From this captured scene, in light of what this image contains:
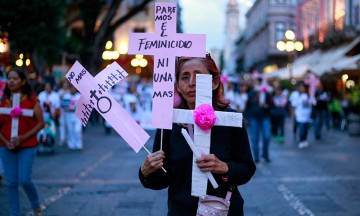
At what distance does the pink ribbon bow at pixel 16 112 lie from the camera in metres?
6.76

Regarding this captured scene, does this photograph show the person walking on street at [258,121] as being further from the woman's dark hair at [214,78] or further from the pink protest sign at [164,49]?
the pink protest sign at [164,49]

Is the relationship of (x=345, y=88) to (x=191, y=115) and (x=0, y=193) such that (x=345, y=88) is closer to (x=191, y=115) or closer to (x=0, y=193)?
(x=0, y=193)

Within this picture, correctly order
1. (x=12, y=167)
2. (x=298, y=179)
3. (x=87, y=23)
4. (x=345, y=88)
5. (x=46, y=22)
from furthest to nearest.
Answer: (x=345, y=88) → (x=87, y=23) → (x=46, y=22) → (x=298, y=179) → (x=12, y=167)

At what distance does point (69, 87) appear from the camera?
56.7ft

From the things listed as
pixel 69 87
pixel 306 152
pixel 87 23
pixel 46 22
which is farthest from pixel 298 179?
pixel 87 23

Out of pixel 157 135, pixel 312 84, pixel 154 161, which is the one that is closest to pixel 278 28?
pixel 312 84

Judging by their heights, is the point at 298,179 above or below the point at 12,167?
below

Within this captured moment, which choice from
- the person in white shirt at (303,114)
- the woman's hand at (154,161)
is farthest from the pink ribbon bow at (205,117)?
the person in white shirt at (303,114)

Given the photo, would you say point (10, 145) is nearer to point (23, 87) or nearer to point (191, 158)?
point (23, 87)

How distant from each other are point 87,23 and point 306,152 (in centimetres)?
1578

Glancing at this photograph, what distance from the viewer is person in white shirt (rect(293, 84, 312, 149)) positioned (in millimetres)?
16281

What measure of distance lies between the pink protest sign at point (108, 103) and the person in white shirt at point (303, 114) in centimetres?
1280

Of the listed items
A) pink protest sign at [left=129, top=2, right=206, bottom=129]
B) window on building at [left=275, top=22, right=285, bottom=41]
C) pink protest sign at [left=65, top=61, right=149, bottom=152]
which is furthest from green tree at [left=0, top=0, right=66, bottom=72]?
window on building at [left=275, top=22, right=285, bottom=41]

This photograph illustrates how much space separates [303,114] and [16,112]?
11.0m
